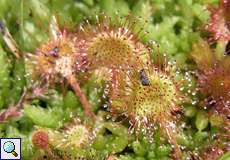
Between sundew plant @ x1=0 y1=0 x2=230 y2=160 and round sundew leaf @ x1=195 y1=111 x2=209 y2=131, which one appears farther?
round sundew leaf @ x1=195 y1=111 x2=209 y2=131

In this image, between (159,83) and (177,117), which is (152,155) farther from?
(159,83)

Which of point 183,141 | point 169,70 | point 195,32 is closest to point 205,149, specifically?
point 183,141

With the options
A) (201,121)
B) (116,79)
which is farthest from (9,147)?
(201,121)

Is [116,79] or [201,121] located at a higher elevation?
[116,79]

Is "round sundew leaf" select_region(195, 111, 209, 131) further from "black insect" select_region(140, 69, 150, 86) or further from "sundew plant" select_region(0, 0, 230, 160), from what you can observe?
"black insect" select_region(140, 69, 150, 86)

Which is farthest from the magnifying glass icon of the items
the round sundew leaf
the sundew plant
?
the round sundew leaf

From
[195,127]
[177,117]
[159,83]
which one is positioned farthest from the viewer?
[195,127]

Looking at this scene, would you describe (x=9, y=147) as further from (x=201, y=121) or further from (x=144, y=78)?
(x=201, y=121)
